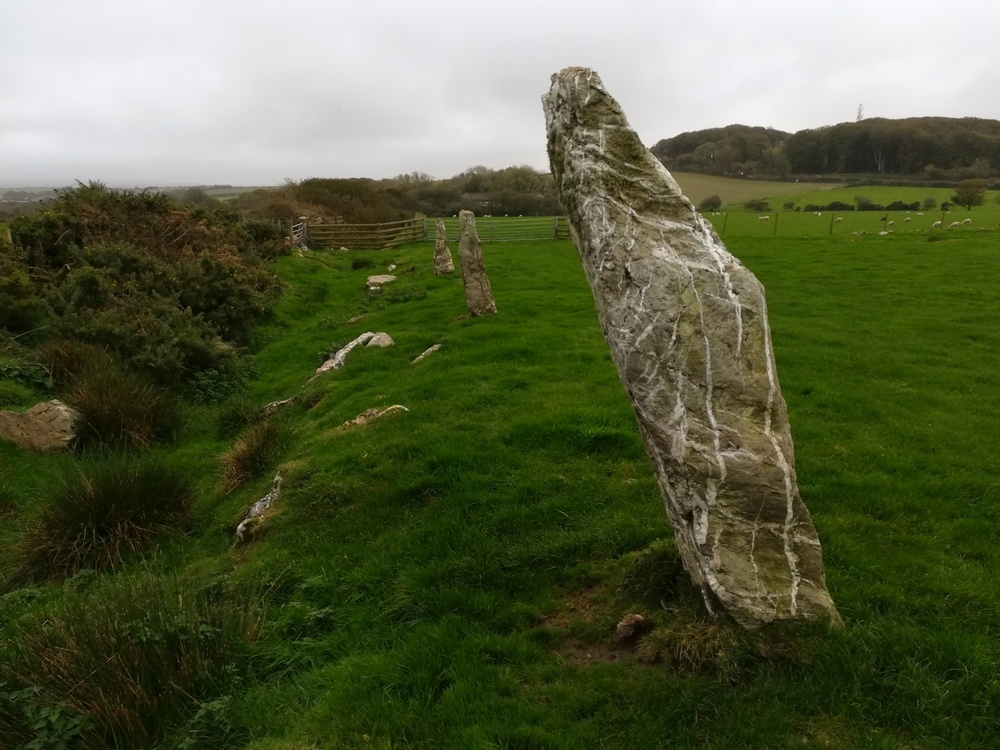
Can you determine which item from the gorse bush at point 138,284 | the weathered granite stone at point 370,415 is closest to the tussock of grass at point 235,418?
the gorse bush at point 138,284

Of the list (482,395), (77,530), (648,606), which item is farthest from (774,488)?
(77,530)

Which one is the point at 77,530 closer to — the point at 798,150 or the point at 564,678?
the point at 564,678

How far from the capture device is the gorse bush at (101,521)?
6172 millimetres

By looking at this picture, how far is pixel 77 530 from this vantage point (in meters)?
6.36

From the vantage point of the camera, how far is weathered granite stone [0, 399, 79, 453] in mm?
8469

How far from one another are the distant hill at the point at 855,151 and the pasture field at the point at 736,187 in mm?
1605

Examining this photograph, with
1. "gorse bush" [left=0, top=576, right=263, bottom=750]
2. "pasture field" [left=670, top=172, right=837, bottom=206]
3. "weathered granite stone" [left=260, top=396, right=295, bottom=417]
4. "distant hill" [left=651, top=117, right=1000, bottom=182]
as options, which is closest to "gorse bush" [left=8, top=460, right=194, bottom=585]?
"gorse bush" [left=0, top=576, right=263, bottom=750]

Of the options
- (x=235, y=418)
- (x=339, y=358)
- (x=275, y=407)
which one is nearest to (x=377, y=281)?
(x=339, y=358)

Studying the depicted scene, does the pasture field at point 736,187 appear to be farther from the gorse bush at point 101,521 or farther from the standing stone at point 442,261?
the gorse bush at point 101,521

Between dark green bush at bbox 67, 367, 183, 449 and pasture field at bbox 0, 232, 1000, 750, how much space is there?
47cm

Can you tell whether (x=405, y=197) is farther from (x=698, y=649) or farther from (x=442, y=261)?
(x=698, y=649)

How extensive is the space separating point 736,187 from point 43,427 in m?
58.2

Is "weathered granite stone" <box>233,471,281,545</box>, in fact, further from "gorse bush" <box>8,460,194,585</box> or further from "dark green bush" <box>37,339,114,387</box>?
"dark green bush" <box>37,339,114,387</box>

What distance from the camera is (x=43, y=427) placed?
28.1 feet
